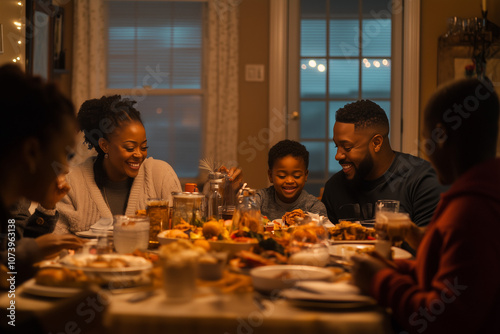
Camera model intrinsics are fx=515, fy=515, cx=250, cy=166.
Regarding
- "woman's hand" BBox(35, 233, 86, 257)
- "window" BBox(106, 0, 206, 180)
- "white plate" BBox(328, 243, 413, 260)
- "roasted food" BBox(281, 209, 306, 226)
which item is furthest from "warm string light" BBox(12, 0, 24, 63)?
"white plate" BBox(328, 243, 413, 260)

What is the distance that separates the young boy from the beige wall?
77.4 inches

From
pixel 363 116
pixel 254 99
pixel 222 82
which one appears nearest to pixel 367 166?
pixel 363 116

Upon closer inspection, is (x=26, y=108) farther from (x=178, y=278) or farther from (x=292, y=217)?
(x=292, y=217)

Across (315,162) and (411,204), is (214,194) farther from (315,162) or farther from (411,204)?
(315,162)

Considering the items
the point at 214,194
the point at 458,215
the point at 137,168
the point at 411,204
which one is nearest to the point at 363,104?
the point at 411,204

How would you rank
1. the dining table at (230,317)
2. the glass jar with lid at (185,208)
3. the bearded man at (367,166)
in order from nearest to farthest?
the dining table at (230,317), the glass jar with lid at (185,208), the bearded man at (367,166)

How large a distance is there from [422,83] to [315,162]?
1189 millimetres

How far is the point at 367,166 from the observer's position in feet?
9.04

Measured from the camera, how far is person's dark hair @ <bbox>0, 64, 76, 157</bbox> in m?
1.07

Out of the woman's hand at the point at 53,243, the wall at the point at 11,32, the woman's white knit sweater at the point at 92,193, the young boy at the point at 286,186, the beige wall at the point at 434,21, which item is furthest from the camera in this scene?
the beige wall at the point at 434,21

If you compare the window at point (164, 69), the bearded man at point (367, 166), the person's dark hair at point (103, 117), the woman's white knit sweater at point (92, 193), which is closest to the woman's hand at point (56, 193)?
the woman's white knit sweater at point (92, 193)

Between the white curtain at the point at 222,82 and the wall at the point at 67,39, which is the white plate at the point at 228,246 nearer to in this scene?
the white curtain at the point at 222,82

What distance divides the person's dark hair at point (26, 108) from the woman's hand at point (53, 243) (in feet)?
1.43

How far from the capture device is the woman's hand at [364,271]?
116cm
